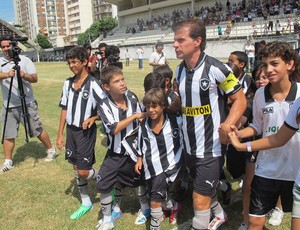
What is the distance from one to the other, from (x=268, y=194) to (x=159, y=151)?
121 cm

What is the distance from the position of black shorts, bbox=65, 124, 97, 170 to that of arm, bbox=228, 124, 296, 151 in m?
1.98

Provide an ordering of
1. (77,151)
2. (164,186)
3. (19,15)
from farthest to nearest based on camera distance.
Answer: (19,15) → (77,151) → (164,186)

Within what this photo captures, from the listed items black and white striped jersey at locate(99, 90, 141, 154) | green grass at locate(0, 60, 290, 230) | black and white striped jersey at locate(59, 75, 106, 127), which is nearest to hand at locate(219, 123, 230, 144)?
black and white striped jersey at locate(99, 90, 141, 154)

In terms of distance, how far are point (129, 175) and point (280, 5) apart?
37100 millimetres

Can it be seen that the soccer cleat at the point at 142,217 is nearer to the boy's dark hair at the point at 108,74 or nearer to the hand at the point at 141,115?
the hand at the point at 141,115

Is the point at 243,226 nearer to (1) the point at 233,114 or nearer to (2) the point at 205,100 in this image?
(1) the point at 233,114

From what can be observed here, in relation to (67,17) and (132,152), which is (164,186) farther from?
(67,17)

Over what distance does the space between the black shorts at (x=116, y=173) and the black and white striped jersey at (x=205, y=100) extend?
0.98m

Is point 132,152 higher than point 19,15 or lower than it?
lower

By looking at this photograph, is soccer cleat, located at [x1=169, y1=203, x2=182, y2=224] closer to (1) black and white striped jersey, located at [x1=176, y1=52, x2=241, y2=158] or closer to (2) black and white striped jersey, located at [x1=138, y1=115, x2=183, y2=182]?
(2) black and white striped jersey, located at [x1=138, y1=115, x2=183, y2=182]

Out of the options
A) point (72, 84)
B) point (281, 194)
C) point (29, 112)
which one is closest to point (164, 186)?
point (281, 194)

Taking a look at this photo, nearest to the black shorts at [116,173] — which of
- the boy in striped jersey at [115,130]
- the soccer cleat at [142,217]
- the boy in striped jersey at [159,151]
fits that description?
the boy in striped jersey at [115,130]

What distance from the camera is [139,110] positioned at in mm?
3787

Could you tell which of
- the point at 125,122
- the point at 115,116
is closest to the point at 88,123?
the point at 115,116
